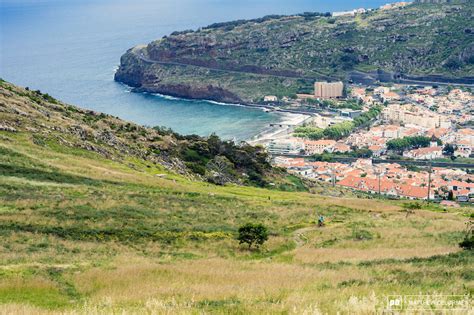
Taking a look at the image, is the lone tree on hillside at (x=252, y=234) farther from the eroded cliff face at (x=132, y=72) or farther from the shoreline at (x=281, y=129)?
the eroded cliff face at (x=132, y=72)

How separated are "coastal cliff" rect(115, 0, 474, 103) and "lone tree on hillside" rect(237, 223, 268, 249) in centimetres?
13900

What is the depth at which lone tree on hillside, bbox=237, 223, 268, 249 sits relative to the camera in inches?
794

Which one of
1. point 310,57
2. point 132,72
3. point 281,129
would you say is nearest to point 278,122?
point 281,129

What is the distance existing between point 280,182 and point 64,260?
1700 inches

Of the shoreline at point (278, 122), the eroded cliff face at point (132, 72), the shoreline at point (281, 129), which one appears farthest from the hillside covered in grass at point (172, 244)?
the eroded cliff face at point (132, 72)

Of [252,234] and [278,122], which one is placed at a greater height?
[252,234]

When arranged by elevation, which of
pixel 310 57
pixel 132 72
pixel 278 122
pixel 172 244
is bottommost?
pixel 278 122

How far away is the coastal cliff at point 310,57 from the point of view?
6594 inches

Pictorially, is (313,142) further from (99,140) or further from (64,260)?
(64,260)

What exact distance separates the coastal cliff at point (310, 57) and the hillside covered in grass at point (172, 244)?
127118 mm

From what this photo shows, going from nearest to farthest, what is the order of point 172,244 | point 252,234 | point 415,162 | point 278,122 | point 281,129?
point 172,244
point 252,234
point 415,162
point 281,129
point 278,122

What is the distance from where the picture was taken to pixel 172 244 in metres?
19.6

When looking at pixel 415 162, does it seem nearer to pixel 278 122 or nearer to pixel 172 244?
pixel 278 122

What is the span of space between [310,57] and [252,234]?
556 feet
